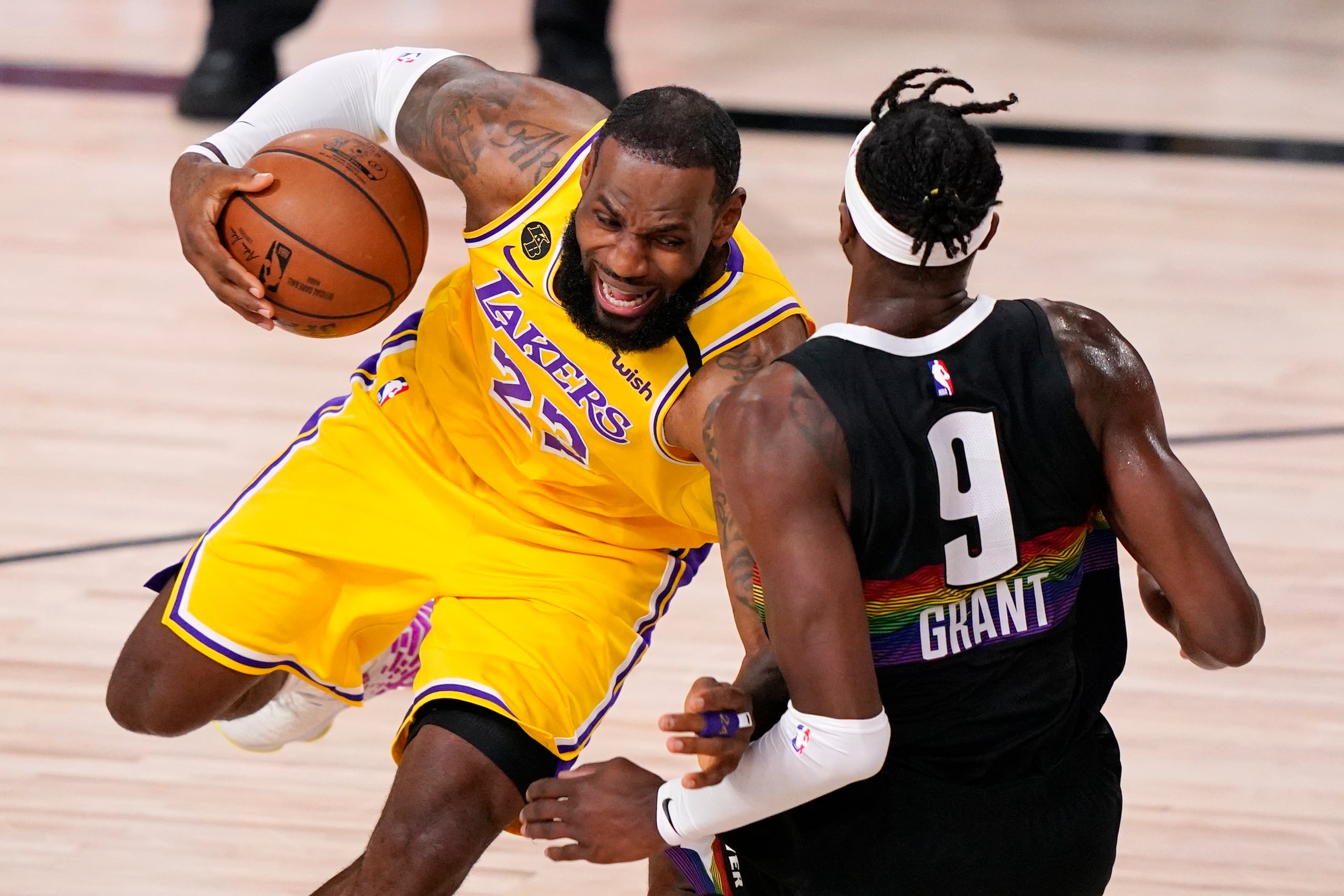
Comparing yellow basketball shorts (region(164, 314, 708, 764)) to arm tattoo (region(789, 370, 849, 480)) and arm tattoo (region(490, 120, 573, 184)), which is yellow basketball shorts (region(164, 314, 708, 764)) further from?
arm tattoo (region(789, 370, 849, 480))

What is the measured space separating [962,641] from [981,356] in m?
0.38

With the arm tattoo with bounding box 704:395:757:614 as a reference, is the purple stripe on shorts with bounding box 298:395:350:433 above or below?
below

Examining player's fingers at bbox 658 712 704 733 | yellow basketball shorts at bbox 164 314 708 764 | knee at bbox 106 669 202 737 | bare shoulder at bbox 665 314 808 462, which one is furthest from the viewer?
knee at bbox 106 669 202 737

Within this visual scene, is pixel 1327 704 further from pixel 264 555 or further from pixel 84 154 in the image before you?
pixel 84 154

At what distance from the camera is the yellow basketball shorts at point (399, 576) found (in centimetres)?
286

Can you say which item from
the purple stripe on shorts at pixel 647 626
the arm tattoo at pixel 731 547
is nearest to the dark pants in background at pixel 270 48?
the purple stripe on shorts at pixel 647 626

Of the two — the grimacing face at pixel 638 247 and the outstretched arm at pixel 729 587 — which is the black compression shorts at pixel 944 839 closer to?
the outstretched arm at pixel 729 587

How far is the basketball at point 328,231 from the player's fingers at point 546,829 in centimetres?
113

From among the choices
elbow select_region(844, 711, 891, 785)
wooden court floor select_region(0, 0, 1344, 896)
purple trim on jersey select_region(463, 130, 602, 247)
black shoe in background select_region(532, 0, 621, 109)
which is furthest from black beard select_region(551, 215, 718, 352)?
black shoe in background select_region(532, 0, 621, 109)

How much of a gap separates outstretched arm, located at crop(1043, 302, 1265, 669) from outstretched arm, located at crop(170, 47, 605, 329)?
1.15m

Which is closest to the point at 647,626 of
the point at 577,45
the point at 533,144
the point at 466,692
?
the point at 466,692

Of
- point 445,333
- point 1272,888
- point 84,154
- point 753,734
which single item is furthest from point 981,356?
point 84,154

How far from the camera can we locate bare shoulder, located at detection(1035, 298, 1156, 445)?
7.04 feet

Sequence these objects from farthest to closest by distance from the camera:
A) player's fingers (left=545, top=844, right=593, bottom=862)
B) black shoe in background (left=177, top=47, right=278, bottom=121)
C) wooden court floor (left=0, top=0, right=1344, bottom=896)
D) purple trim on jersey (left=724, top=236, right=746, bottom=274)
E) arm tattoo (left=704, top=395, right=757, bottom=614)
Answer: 1. black shoe in background (left=177, top=47, right=278, bottom=121)
2. wooden court floor (left=0, top=0, right=1344, bottom=896)
3. purple trim on jersey (left=724, top=236, right=746, bottom=274)
4. arm tattoo (left=704, top=395, right=757, bottom=614)
5. player's fingers (left=545, top=844, right=593, bottom=862)
